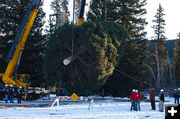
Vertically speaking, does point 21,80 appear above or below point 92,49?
below

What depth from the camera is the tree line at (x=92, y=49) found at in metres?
24.0

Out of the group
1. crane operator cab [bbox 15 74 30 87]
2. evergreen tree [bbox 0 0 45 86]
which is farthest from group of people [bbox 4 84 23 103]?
evergreen tree [bbox 0 0 45 86]

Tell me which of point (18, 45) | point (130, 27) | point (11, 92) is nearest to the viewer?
point (11, 92)

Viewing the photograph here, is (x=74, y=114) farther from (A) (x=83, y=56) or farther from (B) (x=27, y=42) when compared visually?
(B) (x=27, y=42)

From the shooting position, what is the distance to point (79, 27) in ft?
80.5

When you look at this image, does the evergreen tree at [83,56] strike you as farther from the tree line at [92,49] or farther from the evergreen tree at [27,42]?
the evergreen tree at [27,42]

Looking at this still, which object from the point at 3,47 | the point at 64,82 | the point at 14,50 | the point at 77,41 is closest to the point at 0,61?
the point at 3,47

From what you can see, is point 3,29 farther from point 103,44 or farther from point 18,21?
point 103,44

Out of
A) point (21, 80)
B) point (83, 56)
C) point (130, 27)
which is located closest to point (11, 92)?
point (21, 80)

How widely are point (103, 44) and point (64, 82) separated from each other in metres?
5.73

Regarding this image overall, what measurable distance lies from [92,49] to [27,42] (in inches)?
684

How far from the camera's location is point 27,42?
37938mm

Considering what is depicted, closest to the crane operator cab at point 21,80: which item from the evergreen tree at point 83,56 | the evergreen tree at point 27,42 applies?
the evergreen tree at point 83,56

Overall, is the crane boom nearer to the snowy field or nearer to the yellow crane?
the yellow crane
